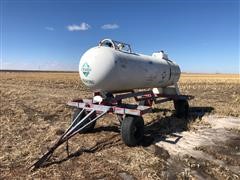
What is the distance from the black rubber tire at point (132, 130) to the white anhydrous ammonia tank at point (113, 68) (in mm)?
1190

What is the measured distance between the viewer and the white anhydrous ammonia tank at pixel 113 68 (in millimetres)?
8148

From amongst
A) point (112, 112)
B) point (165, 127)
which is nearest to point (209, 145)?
point (165, 127)

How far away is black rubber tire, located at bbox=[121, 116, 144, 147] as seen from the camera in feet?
25.3

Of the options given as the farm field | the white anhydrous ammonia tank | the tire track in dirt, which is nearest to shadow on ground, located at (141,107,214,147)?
the farm field

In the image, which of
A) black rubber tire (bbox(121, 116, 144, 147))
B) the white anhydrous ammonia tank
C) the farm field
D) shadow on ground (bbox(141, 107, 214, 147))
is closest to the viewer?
the farm field

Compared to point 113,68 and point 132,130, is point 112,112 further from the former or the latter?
point 113,68

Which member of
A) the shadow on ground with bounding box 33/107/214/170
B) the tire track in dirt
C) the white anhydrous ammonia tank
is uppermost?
the white anhydrous ammonia tank

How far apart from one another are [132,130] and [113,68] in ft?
5.92

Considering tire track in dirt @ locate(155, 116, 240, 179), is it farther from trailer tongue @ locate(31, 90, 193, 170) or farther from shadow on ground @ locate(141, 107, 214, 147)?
trailer tongue @ locate(31, 90, 193, 170)

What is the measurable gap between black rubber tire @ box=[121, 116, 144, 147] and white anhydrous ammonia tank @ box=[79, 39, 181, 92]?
46.8 inches

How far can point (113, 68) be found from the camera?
8.19 meters

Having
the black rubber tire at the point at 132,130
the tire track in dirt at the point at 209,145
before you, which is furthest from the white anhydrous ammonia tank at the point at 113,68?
the tire track in dirt at the point at 209,145

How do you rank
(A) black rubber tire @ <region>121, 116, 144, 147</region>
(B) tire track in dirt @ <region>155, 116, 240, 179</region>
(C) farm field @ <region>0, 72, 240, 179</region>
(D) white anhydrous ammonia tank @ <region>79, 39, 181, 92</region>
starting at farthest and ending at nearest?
(D) white anhydrous ammonia tank @ <region>79, 39, 181, 92</region>, (A) black rubber tire @ <region>121, 116, 144, 147</region>, (B) tire track in dirt @ <region>155, 116, 240, 179</region>, (C) farm field @ <region>0, 72, 240, 179</region>

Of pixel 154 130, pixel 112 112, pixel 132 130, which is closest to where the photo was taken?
pixel 132 130
